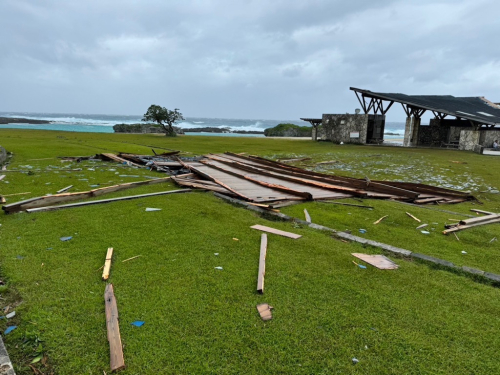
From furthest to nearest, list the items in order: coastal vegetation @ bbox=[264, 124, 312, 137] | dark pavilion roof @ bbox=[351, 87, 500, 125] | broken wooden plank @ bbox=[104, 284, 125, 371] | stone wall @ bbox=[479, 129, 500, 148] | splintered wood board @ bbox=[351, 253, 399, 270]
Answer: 1. coastal vegetation @ bbox=[264, 124, 312, 137]
2. stone wall @ bbox=[479, 129, 500, 148]
3. dark pavilion roof @ bbox=[351, 87, 500, 125]
4. splintered wood board @ bbox=[351, 253, 399, 270]
5. broken wooden plank @ bbox=[104, 284, 125, 371]

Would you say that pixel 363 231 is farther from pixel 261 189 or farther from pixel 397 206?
pixel 261 189

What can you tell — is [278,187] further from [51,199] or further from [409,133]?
[409,133]

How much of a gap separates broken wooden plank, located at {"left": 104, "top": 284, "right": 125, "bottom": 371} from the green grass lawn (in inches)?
2.3

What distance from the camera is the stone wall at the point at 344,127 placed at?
103ft

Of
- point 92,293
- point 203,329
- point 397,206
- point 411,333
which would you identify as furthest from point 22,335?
point 397,206

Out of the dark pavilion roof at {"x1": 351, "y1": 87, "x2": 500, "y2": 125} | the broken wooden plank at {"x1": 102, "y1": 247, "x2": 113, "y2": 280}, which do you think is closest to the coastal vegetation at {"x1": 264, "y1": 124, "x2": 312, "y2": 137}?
the dark pavilion roof at {"x1": 351, "y1": 87, "x2": 500, "y2": 125}

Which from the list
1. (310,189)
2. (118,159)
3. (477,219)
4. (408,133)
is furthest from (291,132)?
(477,219)

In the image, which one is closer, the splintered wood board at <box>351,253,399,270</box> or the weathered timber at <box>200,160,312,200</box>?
the splintered wood board at <box>351,253,399,270</box>

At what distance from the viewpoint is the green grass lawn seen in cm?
271

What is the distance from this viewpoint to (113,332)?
2912 mm

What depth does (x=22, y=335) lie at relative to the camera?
2.89m

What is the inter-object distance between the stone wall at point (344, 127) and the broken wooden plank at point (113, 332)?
31453 mm

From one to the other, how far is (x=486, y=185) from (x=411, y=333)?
36.7ft

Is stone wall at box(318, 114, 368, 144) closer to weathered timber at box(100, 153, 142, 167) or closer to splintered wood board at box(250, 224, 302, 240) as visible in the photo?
weathered timber at box(100, 153, 142, 167)
